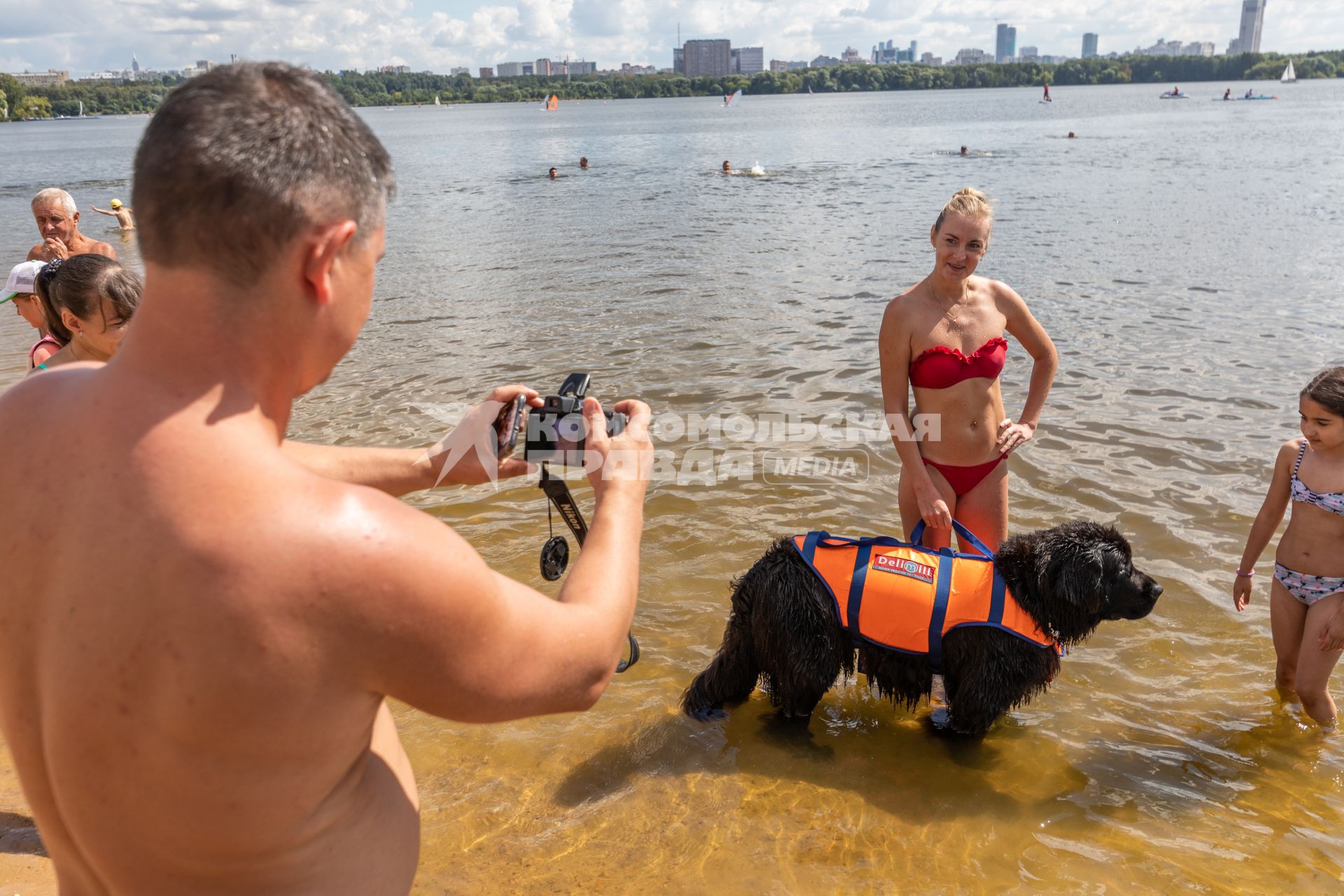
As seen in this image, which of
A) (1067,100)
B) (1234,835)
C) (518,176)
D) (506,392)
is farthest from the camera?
(1067,100)

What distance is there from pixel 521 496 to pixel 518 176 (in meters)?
33.9

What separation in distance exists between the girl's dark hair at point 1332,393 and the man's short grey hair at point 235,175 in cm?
472

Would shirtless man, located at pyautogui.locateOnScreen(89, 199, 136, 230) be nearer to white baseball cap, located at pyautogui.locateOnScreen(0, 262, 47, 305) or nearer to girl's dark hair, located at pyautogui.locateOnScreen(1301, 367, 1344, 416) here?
white baseball cap, located at pyautogui.locateOnScreen(0, 262, 47, 305)

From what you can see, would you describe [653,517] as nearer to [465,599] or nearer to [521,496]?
[521,496]

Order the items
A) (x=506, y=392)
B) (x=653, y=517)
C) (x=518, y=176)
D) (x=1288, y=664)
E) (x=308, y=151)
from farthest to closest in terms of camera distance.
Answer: (x=518, y=176), (x=653, y=517), (x=1288, y=664), (x=506, y=392), (x=308, y=151)

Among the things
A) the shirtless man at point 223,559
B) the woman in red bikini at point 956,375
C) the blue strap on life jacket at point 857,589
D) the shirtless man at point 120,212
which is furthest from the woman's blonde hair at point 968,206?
the shirtless man at point 120,212

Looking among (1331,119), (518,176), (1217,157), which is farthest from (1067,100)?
(518,176)

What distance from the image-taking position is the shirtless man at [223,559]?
1.30m

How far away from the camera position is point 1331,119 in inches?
2132

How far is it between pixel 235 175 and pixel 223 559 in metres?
0.55

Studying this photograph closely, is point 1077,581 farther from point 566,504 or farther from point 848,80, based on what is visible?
point 848,80

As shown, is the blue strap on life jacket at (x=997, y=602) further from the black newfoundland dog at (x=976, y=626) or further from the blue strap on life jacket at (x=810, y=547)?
the blue strap on life jacket at (x=810, y=547)

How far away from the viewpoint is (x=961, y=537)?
491cm

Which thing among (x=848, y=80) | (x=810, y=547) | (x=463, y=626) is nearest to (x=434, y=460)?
(x=463, y=626)
